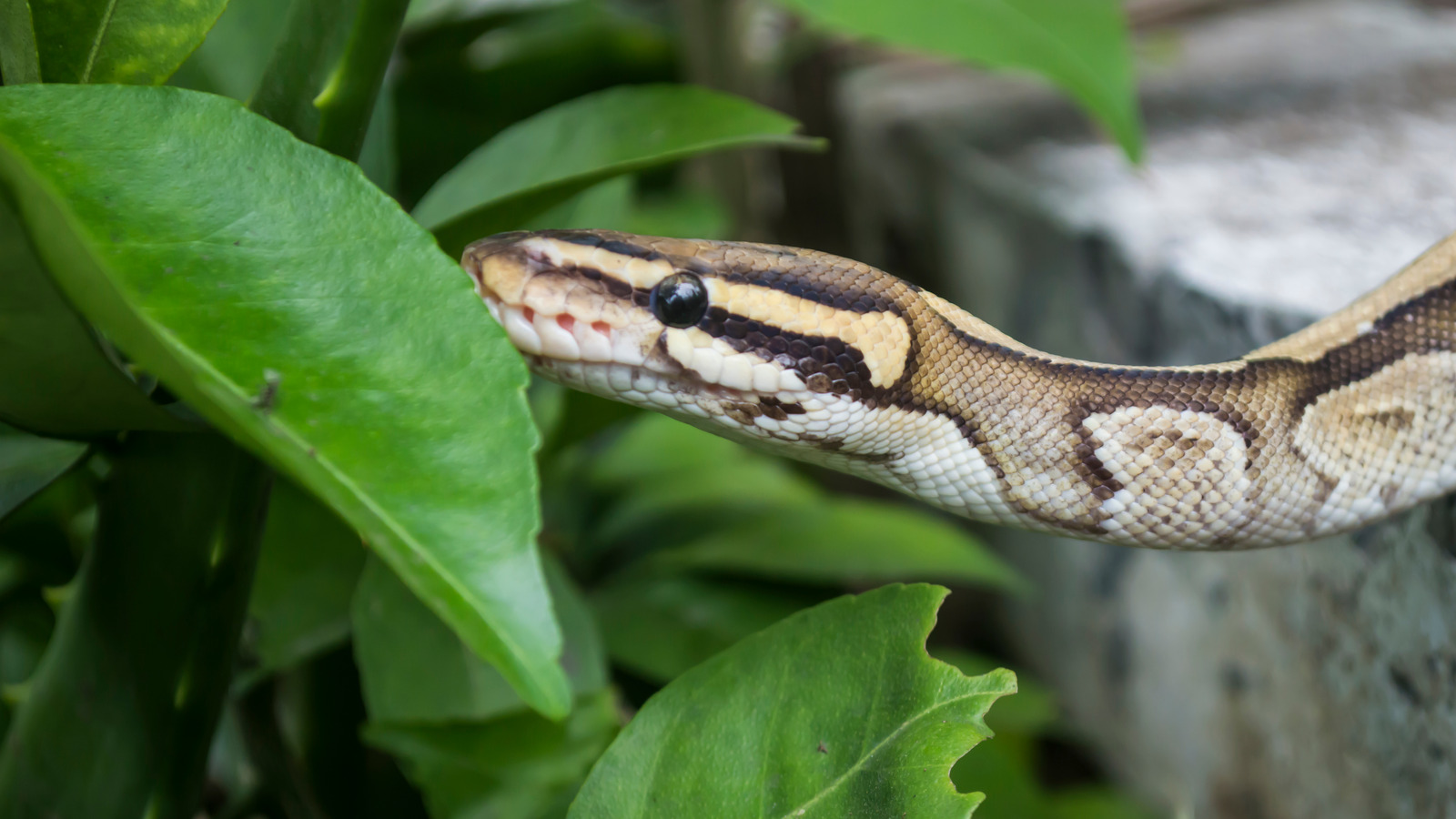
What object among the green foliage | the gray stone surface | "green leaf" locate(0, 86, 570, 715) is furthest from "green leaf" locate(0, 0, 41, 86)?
the gray stone surface

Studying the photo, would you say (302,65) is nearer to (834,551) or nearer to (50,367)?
(50,367)

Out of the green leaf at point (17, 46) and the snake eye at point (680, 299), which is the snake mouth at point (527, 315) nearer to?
the snake eye at point (680, 299)

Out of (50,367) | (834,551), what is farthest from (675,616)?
(50,367)

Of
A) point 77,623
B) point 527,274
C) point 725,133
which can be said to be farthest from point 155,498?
point 725,133

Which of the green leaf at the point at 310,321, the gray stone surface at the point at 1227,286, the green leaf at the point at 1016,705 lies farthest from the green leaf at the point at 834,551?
the green leaf at the point at 310,321

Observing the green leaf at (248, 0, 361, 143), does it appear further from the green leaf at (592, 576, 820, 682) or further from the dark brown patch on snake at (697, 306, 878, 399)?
the green leaf at (592, 576, 820, 682)
